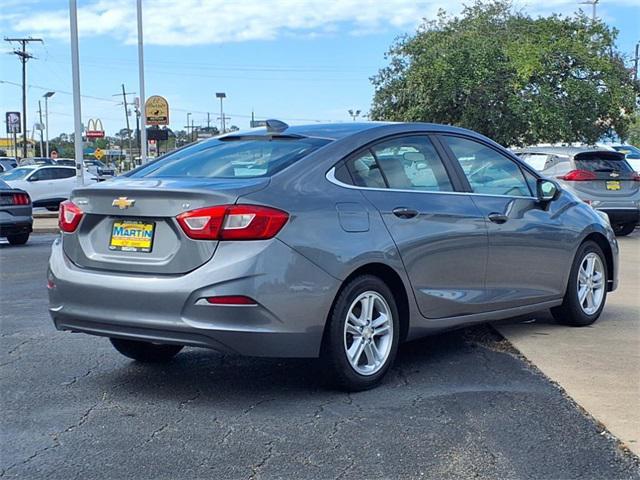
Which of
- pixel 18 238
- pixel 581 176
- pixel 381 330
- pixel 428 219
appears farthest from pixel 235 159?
pixel 581 176

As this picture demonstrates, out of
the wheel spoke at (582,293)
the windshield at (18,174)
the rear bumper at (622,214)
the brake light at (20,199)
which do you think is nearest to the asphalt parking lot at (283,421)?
the wheel spoke at (582,293)

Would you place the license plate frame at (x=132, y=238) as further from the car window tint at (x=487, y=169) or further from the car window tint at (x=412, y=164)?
the car window tint at (x=487, y=169)

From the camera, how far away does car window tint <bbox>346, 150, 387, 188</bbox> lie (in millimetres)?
5191

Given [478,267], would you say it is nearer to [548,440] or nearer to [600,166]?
[548,440]

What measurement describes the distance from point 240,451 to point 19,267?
7.97m

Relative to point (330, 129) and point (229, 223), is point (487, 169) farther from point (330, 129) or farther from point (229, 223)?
point (229, 223)

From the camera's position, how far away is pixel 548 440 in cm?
419

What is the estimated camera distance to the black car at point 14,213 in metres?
14.0

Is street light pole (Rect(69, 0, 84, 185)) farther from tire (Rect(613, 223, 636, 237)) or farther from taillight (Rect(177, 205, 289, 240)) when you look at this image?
taillight (Rect(177, 205, 289, 240))

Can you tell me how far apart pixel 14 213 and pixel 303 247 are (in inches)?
423

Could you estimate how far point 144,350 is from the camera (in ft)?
18.5

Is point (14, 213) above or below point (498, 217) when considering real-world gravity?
below

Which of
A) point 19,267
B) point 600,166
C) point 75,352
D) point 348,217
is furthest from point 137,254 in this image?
point 600,166

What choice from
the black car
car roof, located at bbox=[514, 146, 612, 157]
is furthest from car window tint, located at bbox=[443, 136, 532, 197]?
the black car
